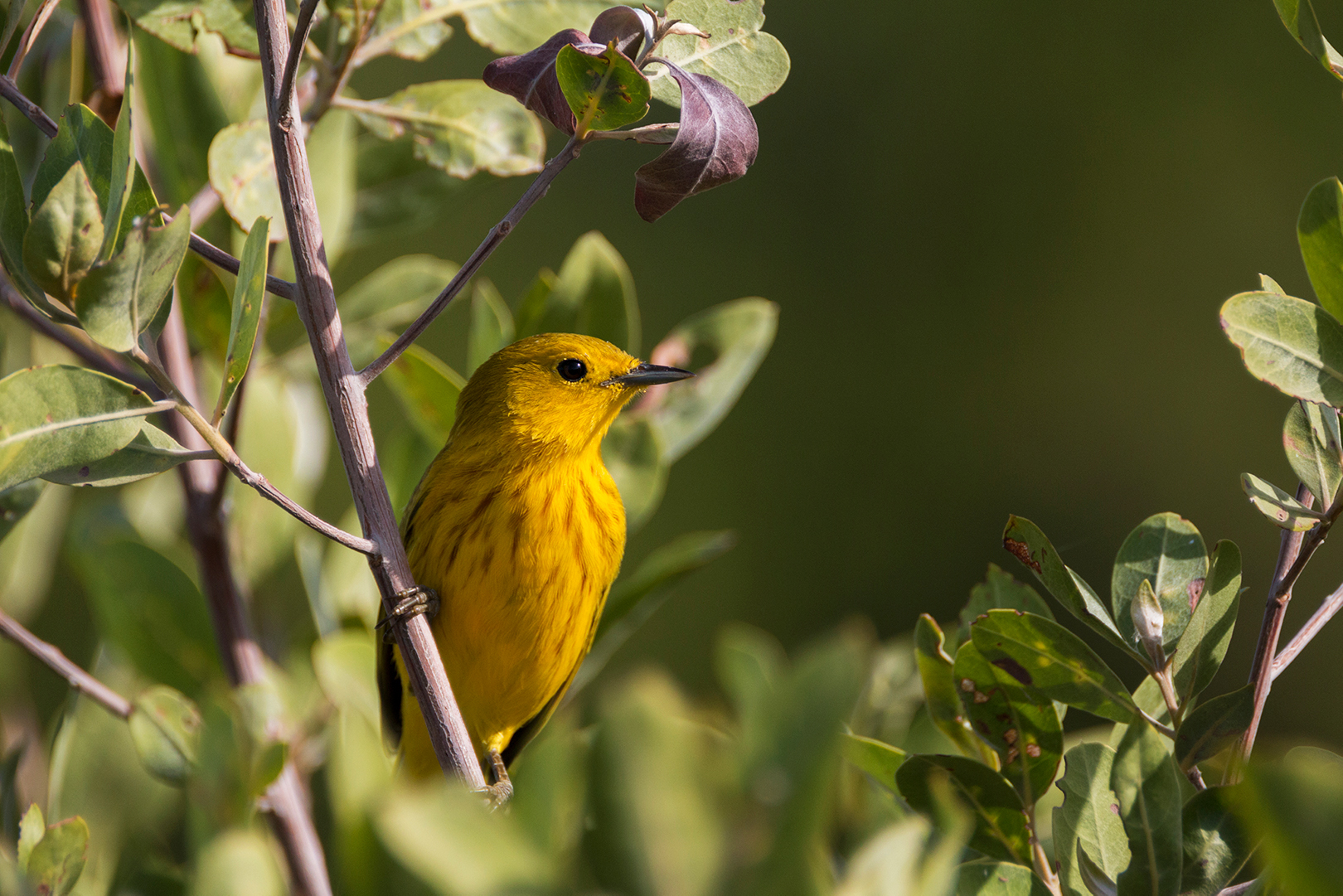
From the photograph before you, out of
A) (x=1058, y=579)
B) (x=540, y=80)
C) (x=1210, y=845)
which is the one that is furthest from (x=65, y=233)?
(x=1210, y=845)

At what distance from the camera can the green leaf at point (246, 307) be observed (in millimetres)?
1199

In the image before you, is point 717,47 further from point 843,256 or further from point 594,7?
point 843,256

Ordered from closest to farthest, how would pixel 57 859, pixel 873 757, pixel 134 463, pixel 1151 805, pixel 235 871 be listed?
pixel 235 871 → pixel 57 859 → pixel 1151 805 → pixel 134 463 → pixel 873 757

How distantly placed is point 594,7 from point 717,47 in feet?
1.92

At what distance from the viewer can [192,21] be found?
1.78 m

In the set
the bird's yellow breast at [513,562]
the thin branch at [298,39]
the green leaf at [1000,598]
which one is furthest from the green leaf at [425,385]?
the green leaf at [1000,598]

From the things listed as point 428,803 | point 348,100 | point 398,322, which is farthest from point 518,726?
point 428,803

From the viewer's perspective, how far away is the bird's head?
2.69m

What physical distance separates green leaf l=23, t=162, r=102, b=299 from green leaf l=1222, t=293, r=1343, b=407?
4.12ft

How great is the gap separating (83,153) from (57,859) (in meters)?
0.73

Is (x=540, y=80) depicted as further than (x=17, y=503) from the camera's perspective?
No

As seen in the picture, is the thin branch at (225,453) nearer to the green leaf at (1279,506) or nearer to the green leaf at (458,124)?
the green leaf at (458,124)

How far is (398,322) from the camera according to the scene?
→ 2.37m

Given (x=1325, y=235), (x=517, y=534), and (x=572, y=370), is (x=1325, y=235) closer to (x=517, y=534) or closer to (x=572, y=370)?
(x=517, y=534)
